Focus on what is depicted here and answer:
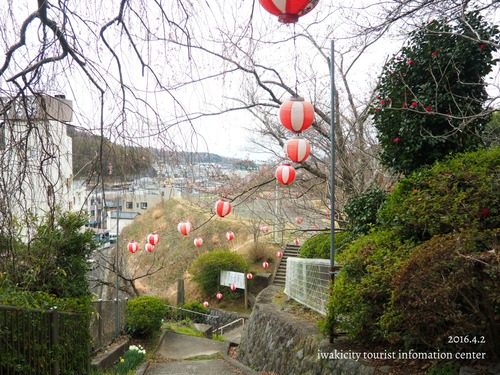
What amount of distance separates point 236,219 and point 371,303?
25.2 m

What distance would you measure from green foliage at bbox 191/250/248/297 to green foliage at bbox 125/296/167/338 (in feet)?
30.9

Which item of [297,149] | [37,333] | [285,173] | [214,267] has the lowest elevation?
[214,267]

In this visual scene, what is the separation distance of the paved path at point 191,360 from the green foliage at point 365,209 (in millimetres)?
3409

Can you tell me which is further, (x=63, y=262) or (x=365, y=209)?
(x=365, y=209)

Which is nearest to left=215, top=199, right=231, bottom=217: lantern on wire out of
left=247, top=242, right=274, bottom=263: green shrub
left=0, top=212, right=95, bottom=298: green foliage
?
left=0, top=212, right=95, bottom=298: green foliage

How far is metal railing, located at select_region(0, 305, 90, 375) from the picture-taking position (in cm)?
434

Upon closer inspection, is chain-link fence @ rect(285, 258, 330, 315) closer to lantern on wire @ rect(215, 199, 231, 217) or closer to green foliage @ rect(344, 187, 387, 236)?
green foliage @ rect(344, 187, 387, 236)

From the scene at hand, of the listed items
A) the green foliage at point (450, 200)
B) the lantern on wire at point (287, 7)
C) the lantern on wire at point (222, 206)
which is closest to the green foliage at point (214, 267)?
the lantern on wire at point (222, 206)

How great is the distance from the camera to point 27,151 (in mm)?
3291

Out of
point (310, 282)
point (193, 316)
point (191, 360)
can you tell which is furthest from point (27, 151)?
point (193, 316)

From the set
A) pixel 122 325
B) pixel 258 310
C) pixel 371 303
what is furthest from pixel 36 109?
pixel 122 325

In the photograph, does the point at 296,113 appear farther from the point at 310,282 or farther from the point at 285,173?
the point at 310,282

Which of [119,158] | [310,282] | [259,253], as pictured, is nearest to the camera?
[119,158]

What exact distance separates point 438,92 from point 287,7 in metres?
5.12
